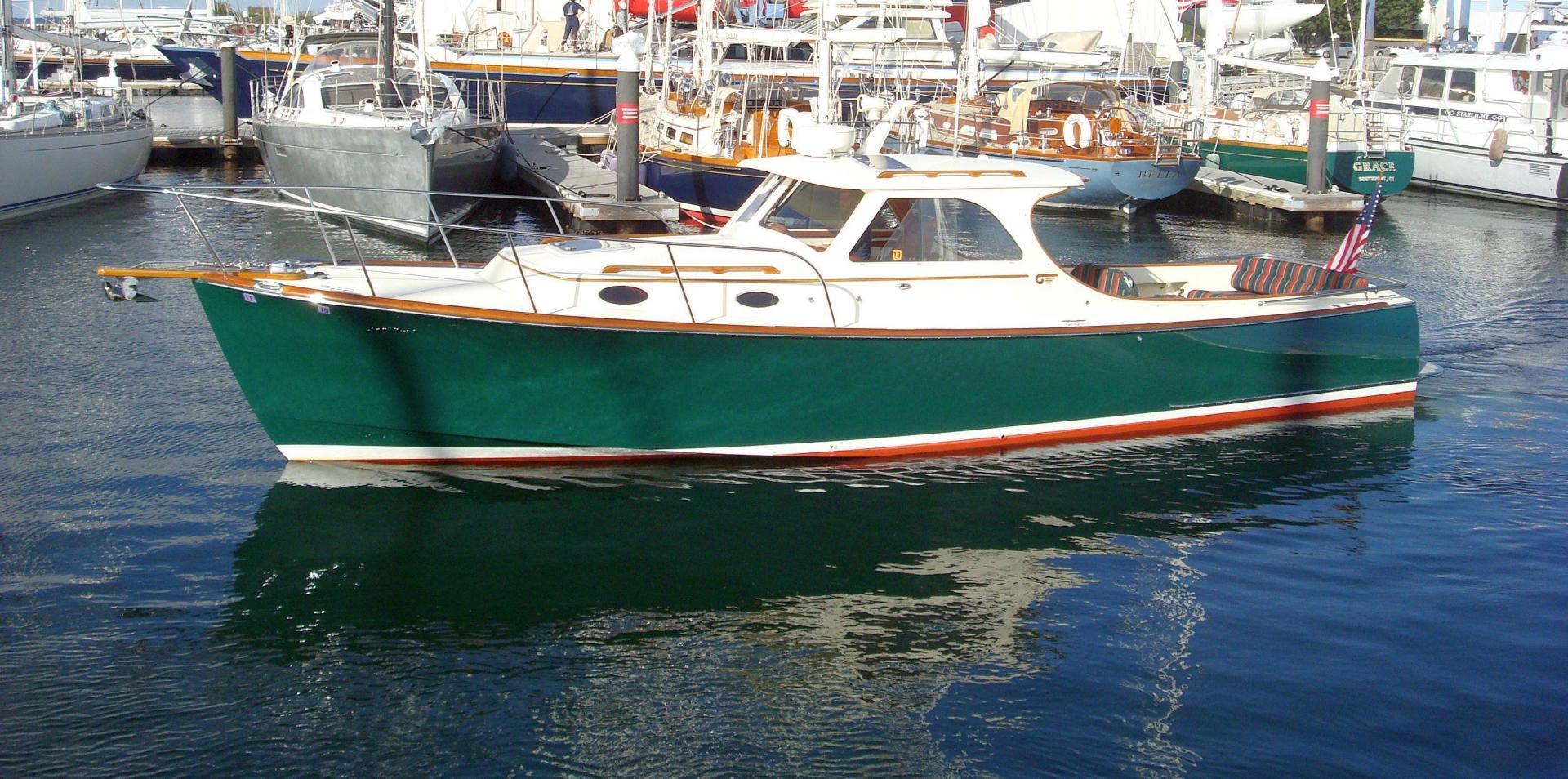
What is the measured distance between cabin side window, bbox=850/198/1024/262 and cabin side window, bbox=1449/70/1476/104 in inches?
956

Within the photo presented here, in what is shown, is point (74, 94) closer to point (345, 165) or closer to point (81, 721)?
point (345, 165)

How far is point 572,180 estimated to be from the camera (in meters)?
25.2

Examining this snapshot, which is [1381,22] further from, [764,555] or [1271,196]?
[764,555]

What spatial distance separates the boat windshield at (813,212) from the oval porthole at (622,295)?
1414 mm

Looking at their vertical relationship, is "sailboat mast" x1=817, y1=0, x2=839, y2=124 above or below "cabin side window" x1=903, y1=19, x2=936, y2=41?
below

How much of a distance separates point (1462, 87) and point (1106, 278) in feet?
74.8

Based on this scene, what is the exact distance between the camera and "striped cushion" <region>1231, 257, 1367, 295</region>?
1197cm

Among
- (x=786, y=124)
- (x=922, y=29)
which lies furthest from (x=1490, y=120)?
(x=786, y=124)

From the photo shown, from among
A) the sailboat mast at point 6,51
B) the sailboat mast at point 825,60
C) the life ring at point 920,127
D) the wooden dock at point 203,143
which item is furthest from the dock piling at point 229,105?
the sailboat mast at point 825,60

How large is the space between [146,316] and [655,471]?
7315 millimetres

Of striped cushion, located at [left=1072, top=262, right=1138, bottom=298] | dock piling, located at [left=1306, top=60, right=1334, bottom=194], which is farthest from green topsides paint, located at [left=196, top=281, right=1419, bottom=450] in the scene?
dock piling, located at [left=1306, top=60, right=1334, bottom=194]

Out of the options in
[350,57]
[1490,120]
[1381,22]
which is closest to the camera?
[350,57]

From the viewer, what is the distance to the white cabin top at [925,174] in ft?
33.9

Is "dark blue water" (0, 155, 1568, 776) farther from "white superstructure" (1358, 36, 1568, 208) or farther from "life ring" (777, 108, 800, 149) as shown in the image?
"white superstructure" (1358, 36, 1568, 208)
